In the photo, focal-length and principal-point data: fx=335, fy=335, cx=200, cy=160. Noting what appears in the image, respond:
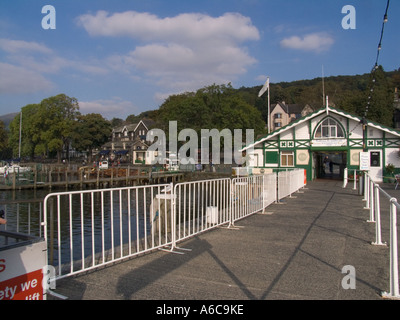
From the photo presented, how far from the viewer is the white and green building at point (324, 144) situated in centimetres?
2870

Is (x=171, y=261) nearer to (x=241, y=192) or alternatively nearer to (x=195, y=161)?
(x=241, y=192)

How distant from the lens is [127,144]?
274 feet

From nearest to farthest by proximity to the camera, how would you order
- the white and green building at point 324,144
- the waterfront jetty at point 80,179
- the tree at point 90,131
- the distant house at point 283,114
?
the white and green building at point 324,144 → the waterfront jetty at point 80,179 → the tree at point 90,131 → the distant house at point 283,114

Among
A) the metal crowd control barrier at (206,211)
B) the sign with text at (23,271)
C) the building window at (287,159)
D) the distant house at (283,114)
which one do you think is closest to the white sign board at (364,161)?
the metal crowd control barrier at (206,211)

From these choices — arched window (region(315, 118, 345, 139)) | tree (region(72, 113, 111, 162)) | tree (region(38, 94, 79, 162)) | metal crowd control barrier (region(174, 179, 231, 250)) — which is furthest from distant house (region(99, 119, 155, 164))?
metal crowd control barrier (region(174, 179, 231, 250))

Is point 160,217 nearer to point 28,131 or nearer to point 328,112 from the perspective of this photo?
point 328,112

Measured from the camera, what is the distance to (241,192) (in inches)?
377

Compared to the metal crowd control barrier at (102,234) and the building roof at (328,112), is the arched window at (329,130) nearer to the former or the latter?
the building roof at (328,112)

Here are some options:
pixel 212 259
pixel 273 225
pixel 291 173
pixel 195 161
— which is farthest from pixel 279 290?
pixel 195 161

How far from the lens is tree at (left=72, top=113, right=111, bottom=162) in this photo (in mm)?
72562

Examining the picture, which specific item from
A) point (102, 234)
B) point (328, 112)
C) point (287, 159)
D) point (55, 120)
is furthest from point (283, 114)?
point (102, 234)

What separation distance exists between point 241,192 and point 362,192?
10.6 meters

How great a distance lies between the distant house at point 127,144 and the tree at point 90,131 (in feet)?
21.0

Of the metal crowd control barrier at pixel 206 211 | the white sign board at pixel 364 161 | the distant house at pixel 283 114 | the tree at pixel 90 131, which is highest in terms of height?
the distant house at pixel 283 114
